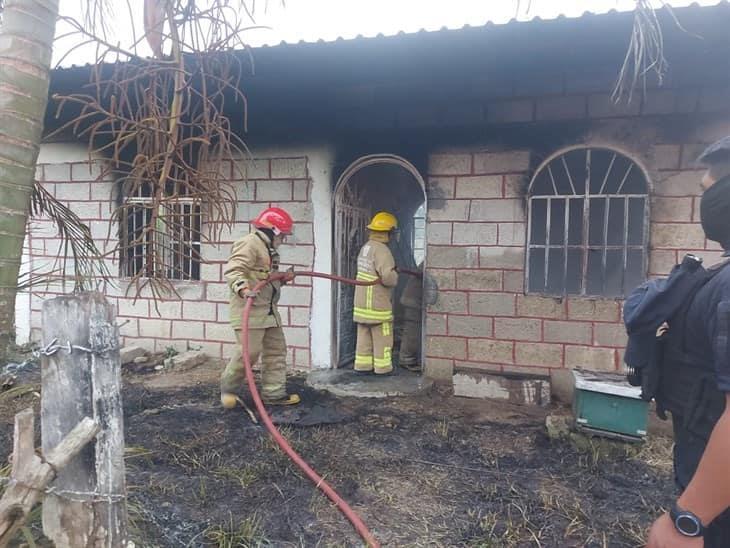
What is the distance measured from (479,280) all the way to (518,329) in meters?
0.62

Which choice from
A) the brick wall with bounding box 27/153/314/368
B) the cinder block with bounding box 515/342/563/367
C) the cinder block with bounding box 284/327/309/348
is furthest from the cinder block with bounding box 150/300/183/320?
the cinder block with bounding box 515/342/563/367

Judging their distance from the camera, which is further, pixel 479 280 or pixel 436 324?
pixel 436 324

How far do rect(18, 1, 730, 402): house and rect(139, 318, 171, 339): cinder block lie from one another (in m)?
0.49

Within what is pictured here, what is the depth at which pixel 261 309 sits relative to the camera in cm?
480

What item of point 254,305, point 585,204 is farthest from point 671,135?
point 254,305

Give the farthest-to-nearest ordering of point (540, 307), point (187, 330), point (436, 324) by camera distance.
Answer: point (187, 330) → point (436, 324) → point (540, 307)

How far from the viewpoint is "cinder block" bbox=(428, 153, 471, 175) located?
5219 mm

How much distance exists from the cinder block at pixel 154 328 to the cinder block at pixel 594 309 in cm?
458

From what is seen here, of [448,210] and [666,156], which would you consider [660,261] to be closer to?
[666,156]

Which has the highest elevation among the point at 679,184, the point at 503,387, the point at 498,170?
the point at 498,170

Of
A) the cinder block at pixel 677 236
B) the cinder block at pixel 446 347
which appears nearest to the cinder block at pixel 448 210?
the cinder block at pixel 446 347

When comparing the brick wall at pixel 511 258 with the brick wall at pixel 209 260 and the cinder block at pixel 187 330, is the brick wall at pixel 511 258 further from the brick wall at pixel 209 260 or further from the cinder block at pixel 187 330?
the cinder block at pixel 187 330

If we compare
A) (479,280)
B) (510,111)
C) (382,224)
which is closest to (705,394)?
(479,280)

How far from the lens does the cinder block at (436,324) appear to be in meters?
5.39
